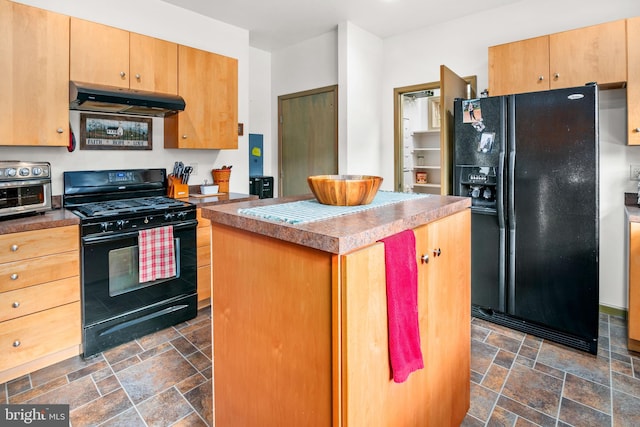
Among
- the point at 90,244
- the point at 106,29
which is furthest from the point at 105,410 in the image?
the point at 106,29

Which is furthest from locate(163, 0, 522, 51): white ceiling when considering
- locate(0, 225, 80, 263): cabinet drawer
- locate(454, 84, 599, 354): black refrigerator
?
locate(0, 225, 80, 263): cabinet drawer

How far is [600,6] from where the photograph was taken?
9.46 feet

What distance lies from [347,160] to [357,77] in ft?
2.96

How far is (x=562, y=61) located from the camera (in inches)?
109

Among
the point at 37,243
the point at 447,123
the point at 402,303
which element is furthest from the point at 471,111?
the point at 37,243

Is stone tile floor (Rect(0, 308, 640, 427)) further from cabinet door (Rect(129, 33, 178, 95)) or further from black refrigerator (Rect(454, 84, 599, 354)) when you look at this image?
cabinet door (Rect(129, 33, 178, 95))

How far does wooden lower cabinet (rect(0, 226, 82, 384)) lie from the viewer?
2.04m

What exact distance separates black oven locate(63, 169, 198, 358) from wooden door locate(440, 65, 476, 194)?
203cm

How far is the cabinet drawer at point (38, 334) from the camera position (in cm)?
205

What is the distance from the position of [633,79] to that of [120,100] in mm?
3558

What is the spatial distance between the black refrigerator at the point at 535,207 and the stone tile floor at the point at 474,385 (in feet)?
0.88

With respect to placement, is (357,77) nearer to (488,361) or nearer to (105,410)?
(488,361)

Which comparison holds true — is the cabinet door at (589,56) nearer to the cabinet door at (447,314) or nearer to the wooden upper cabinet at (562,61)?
the wooden upper cabinet at (562,61)

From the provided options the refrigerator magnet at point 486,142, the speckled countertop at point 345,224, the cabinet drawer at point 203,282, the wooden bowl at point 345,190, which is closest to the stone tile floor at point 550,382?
the speckled countertop at point 345,224
